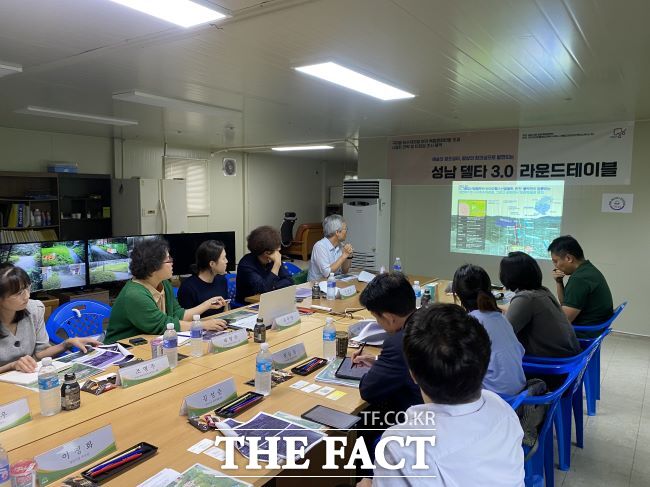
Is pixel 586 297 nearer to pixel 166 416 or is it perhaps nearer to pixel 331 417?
pixel 331 417

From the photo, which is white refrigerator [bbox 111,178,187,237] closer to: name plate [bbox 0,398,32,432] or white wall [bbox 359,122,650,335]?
white wall [bbox 359,122,650,335]

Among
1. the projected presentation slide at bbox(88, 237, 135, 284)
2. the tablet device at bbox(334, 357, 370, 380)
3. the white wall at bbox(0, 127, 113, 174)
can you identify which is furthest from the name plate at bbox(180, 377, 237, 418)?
the white wall at bbox(0, 127, 113, 174)

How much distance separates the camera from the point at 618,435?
3092mm

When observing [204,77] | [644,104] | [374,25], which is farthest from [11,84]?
[644,104]

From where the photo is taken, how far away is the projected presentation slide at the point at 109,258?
5398mm

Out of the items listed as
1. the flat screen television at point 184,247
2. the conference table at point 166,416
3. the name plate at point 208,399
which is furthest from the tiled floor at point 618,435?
the flat screen television at point 184,247

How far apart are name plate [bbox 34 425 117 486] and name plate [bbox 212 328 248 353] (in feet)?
3.25

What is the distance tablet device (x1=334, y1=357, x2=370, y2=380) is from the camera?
215cm

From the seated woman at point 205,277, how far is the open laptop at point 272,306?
41cm

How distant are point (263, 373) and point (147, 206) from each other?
6.07m

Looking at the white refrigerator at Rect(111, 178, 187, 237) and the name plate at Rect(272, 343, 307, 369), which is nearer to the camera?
the name plate at Rect(272, 343, 307, 369)

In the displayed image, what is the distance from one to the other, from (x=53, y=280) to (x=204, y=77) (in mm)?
3104

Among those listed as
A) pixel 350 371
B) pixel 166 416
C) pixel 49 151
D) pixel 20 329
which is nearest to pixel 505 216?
pixel 350 371

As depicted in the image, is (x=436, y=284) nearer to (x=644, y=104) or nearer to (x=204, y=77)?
(x=644, y=104)
